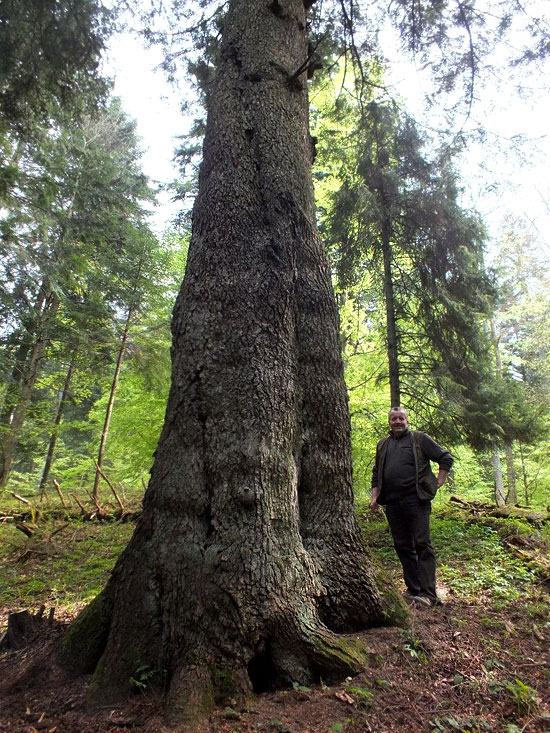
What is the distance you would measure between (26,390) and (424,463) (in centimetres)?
1082

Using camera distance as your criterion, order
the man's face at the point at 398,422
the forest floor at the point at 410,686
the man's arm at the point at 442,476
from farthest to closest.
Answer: the man's face at the point at 398,422, the man's arm at the point at 442,476, the forest floor at the point at 410,686

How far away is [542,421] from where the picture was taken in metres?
7.28

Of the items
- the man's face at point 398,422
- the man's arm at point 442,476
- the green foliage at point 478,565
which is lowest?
the green foliage at point 478,565

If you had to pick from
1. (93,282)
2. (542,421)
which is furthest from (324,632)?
(93,282)

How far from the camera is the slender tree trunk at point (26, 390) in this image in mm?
10266

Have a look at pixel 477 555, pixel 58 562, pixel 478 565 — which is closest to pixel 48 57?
A: pixel 58 562

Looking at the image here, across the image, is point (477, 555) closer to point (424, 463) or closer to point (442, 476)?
point (442, 476)

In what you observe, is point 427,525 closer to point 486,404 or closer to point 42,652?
point 42,652

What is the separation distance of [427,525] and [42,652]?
124 inches

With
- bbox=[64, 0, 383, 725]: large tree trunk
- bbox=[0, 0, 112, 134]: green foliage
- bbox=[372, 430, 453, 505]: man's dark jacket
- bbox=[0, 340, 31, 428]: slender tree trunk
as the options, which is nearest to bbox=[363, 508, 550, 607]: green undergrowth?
bbox=[372, 430, 453, 505]: man's dark jacket

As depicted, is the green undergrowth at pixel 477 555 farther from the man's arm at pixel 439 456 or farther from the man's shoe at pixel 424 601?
the man's arm at pixel 439 456

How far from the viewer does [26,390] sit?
11.3 metres

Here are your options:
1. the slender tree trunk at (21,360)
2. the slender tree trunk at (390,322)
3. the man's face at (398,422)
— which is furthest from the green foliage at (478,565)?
the slender tree trunk at (21,360)

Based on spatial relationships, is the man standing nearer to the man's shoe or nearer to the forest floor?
the man's shoe
